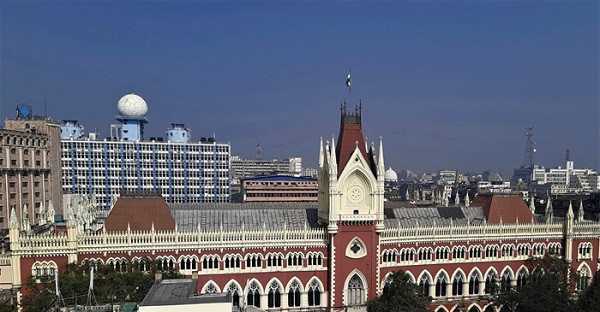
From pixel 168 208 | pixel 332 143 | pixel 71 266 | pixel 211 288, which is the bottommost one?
pixel 211 288

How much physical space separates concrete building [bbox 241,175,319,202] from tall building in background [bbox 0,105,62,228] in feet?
166

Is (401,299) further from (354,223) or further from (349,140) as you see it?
(349,140)

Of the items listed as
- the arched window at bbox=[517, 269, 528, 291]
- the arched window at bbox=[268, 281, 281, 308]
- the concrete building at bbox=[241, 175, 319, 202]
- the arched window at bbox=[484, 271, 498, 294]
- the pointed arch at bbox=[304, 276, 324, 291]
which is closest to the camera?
the arched window at bbox=[268, 281, 281, 308]

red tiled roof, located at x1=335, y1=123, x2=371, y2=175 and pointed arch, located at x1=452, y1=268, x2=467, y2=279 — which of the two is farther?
pointed arch, located at x1=452, y1=268, x2=467, y2=279

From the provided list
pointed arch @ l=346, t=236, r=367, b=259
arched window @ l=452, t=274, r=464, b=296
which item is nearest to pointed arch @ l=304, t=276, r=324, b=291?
pointed arch @ l=346, t=236, r=367, b=259

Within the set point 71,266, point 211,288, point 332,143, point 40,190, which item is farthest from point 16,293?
point 40,190

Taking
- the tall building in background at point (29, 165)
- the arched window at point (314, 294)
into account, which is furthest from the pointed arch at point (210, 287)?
the tall building in background at point (29, 165)

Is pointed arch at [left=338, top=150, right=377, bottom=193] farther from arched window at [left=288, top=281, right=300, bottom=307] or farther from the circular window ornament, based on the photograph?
arched window at [left=288, top=281, right=300, bottom=307]

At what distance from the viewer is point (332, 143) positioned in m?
49.5

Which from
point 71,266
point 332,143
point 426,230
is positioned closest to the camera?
point 71,266

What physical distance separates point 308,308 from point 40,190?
81.5 m

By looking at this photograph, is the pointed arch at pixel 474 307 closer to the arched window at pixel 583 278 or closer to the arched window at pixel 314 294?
the arched window at pixel 583 278

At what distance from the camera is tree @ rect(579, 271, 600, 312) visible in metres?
42.0

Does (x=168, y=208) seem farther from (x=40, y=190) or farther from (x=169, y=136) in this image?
(x=169, y=136)
